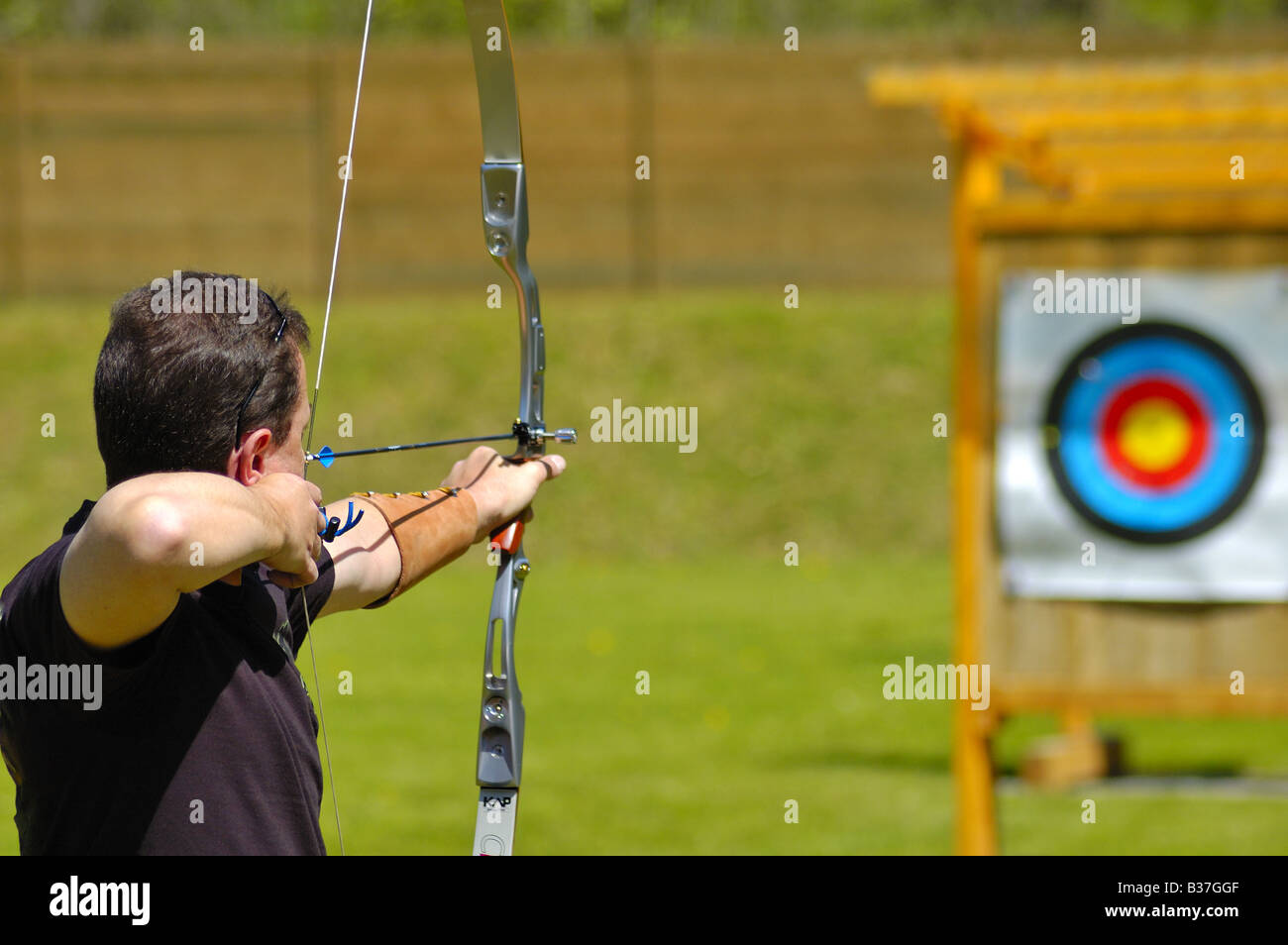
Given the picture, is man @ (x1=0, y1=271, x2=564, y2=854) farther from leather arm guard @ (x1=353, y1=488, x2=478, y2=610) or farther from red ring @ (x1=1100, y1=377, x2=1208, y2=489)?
red ring @ (x1=1100, y1=377, x2=1208, y2=489)

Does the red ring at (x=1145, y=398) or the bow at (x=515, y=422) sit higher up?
the red ring at (x=1145, y=398)

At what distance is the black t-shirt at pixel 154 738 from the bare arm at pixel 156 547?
5cm

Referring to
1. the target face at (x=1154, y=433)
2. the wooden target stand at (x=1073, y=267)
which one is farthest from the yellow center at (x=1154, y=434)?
the wooden target stand at (x=1073, y=267)

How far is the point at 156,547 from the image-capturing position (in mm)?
1525

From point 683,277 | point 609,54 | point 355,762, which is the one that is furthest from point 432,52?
point 355,762

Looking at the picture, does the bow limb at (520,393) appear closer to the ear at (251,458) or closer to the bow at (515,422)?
the bow at (515,422)

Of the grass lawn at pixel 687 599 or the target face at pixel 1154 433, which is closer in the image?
the target face at pixel 1154 433

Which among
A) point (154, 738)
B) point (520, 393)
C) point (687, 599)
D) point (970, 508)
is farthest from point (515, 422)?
point (687, 599)

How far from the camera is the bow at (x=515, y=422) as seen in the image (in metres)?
2.13

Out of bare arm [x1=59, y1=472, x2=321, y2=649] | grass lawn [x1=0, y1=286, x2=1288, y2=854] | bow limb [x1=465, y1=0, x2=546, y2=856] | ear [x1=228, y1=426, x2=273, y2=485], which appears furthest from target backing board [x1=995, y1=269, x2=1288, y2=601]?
bare arm [x1=59, y1=472, x2=321, y2=649]

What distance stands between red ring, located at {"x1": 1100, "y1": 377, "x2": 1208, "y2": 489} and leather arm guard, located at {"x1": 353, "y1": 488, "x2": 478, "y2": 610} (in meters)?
2.89

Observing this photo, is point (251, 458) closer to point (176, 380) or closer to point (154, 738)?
point (176, 380)

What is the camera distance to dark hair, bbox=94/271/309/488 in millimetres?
1679

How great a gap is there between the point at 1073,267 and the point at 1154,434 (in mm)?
612
